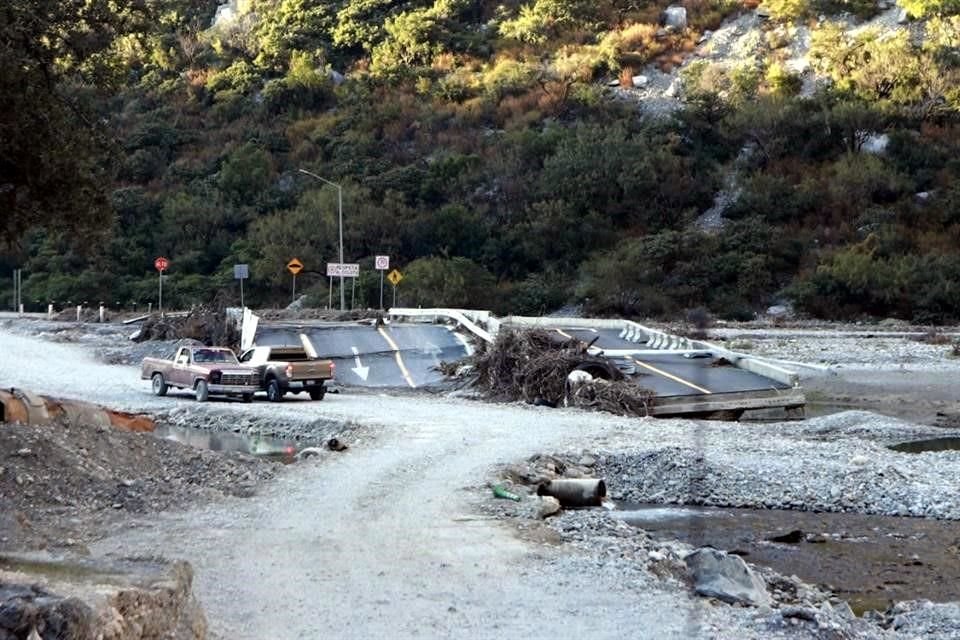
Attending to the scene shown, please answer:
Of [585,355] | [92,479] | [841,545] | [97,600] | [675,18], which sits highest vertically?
[675,18]

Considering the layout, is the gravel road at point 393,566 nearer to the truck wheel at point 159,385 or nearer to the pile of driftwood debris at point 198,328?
the truck wheel at point 159,385

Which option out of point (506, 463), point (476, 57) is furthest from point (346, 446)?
point (476, 57)

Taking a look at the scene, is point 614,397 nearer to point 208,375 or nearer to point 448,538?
point 208,375

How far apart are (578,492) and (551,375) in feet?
42.6

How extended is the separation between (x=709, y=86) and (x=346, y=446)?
7667 centimetres

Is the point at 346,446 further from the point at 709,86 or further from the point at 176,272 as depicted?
the point at 709,86

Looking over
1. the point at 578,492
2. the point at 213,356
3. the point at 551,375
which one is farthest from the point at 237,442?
the point at 578,492

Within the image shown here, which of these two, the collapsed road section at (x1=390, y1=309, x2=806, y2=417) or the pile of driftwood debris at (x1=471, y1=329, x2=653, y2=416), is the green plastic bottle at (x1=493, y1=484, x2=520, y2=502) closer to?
the pile of driftwood debris at (x1=471, y1=329, x2=653, y2=416)

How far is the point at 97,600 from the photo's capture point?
6.65 metres

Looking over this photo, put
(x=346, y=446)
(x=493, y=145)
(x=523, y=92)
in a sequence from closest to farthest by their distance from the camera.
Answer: (x=346, y=446), (x=493, y=145), (x=523, y=92)

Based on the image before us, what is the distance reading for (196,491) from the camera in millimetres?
14773

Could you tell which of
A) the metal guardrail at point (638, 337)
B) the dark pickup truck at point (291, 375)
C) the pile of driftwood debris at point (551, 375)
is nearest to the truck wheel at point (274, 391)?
the dark pickup truck at point (291, 375)

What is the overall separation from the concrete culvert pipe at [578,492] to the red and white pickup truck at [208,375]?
1494 cm

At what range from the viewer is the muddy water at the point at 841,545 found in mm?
12328
